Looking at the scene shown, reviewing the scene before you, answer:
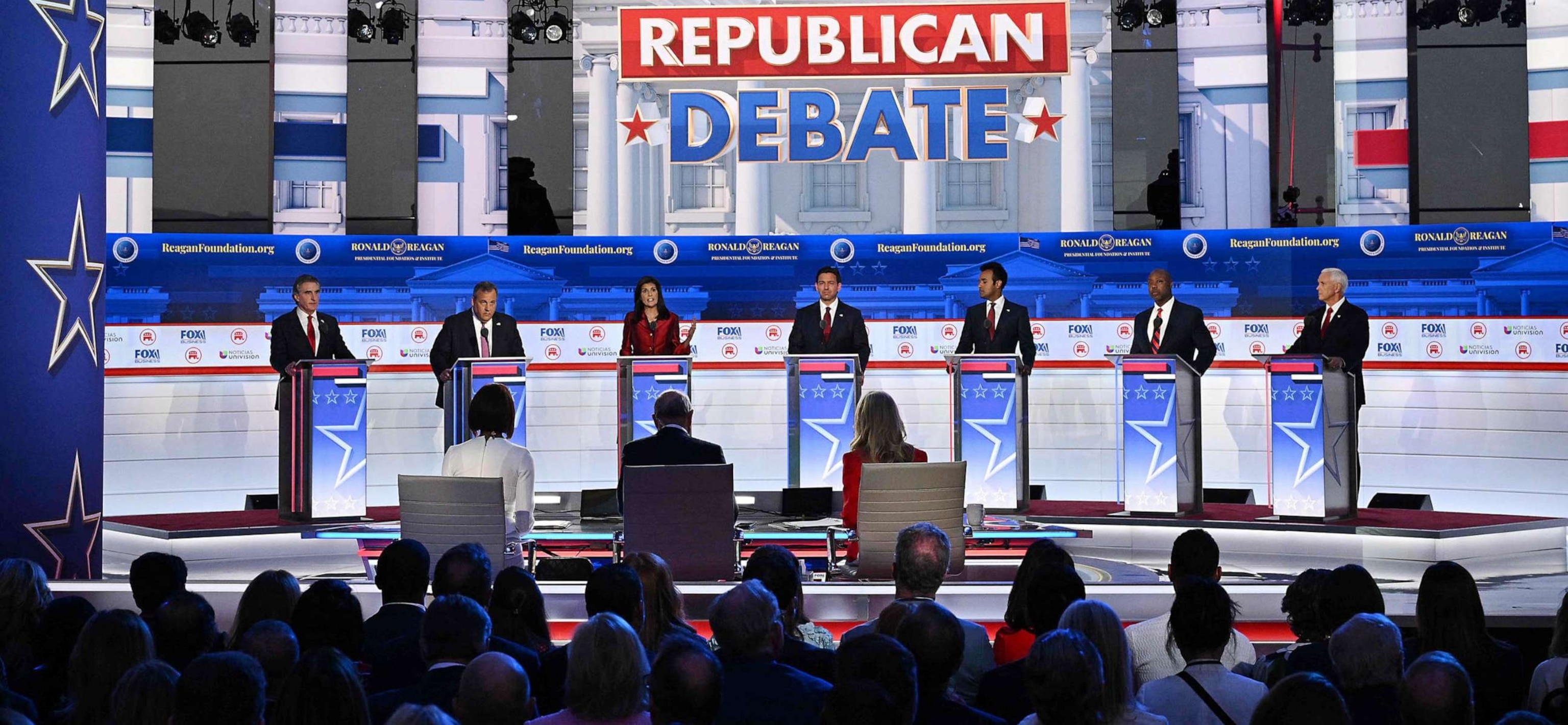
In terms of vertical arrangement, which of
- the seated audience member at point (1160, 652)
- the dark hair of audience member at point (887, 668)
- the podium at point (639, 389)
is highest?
the podium at point (639, 389)

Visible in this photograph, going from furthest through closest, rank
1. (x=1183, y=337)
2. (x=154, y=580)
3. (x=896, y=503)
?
(x=1183, y=337) → (x=896, y=503) → (x=154, y=580)

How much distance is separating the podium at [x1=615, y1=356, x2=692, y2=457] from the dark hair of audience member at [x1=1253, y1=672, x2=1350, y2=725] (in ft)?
18.7

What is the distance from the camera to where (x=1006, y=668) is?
2.93 m

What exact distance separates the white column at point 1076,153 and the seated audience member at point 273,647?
8595 millimetres

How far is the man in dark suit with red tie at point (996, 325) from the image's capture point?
787cm

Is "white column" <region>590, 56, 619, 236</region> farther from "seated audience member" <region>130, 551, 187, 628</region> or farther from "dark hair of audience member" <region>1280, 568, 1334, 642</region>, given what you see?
"dark hair of audience member" <region>1280, 568, 1334, 642</region>

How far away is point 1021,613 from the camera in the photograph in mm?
3387

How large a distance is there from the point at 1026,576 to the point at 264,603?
1831mm

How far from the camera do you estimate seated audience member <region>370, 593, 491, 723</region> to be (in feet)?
9.09

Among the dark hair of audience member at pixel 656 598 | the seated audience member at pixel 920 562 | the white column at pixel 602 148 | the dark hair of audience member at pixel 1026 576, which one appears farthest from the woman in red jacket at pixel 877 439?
the white column at pixel 602 148

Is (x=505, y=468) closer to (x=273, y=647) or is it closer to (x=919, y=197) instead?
(x=273, y=647)

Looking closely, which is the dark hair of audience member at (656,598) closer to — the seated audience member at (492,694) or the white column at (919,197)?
the seated audience member at (492,694)

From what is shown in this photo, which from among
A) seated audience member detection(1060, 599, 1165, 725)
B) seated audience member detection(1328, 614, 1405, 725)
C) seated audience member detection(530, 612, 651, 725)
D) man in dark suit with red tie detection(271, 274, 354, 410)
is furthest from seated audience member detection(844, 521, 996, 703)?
man in dark suit with red tie detection(271, 274, 354, 410)

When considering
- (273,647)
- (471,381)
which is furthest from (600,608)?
(471,381)
